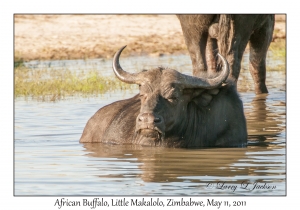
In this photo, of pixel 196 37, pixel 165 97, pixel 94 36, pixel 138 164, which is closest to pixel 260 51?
pixel 196 37

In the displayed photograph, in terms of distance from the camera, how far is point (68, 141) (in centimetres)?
1141

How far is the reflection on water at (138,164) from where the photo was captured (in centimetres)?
838

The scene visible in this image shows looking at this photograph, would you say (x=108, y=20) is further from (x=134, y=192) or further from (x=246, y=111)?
(x=134, y=192)

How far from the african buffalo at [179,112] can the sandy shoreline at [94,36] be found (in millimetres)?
9542

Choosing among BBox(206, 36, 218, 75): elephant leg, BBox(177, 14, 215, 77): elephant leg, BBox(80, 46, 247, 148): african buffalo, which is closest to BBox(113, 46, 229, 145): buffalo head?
BBox(80, 46, 247, 148): african buffalo

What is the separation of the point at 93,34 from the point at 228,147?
38.9ft

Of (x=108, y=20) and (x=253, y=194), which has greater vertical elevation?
(x=108, y=20)

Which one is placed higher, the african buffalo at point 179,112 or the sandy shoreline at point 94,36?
the sandy shoreline at point 94,36

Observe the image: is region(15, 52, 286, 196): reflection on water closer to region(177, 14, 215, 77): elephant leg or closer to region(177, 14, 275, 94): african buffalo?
region(177, 14, 275, 94): african buffalo

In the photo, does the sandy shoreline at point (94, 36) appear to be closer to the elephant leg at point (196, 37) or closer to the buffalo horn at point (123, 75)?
the elephant leg at point (196, 37)

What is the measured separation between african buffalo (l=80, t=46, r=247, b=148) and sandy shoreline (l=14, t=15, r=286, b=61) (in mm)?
9542

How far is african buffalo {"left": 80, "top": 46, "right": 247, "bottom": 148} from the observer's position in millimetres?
10102

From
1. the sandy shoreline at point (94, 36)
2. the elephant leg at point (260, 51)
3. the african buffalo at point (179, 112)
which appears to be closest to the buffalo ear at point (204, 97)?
the african buffalo at point (179, 112)

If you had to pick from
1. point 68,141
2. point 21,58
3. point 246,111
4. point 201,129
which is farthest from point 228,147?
point 21,58
